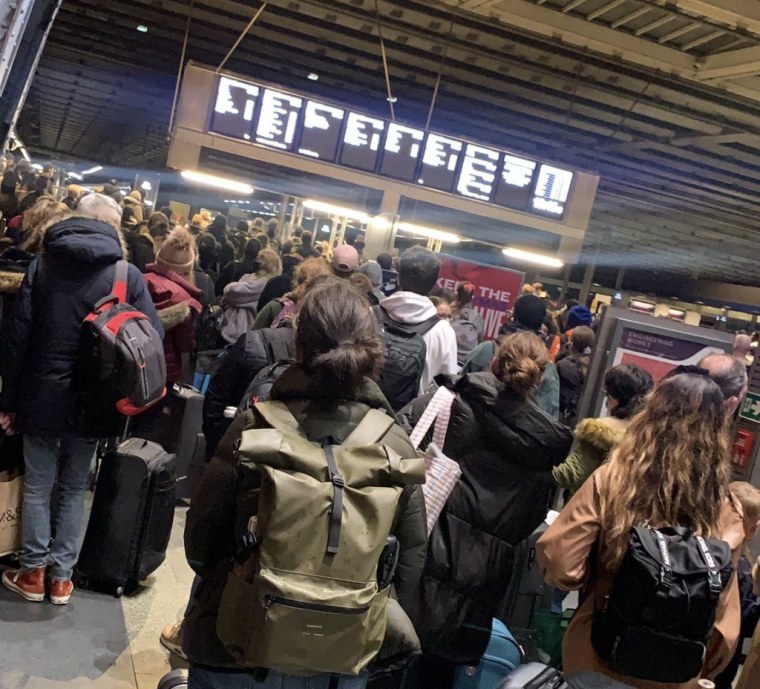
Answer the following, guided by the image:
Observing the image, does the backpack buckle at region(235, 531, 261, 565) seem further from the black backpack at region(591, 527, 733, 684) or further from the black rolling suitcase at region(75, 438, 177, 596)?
the black rolling suitcase at region(75, 438, 177, 596)

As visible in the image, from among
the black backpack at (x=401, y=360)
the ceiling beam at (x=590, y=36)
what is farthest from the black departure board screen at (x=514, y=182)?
the black backpack at (x=401, y=360)

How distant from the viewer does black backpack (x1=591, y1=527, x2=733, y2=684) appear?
2086mm

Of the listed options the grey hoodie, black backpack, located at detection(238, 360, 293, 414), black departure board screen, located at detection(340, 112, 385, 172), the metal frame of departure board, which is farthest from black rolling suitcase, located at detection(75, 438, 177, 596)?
black departure board screen, located at detection(340, 112, 385, 172)

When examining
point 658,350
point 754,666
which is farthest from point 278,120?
point 754,666

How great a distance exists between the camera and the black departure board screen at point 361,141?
6086 millimetres

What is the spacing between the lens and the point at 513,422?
9.21ft

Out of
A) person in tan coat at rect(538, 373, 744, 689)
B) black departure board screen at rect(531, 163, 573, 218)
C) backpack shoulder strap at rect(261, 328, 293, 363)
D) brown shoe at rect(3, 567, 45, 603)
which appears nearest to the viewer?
person in tan coat at rect(538, 373, 744, 689)

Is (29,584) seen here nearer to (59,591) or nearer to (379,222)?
(59,591)

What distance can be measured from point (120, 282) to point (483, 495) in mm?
1802

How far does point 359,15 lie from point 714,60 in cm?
313

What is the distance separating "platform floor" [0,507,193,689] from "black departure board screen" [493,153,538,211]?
14.0 ft

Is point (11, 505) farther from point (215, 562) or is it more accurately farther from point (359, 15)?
point (359, 15)

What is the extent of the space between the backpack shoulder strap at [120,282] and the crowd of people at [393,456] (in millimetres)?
33

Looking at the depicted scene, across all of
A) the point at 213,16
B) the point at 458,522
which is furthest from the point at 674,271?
the point at 458,522
